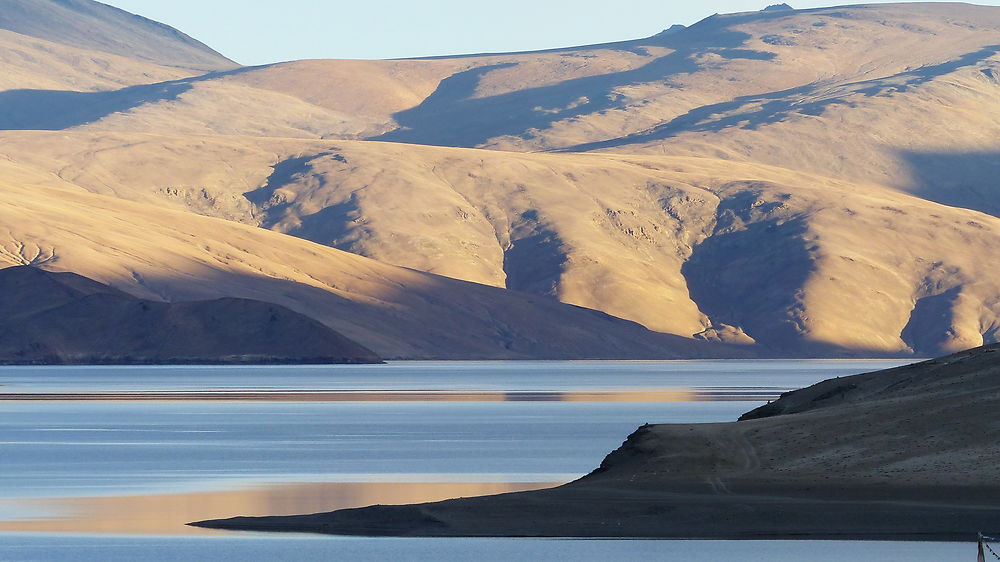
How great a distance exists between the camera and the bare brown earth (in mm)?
45884

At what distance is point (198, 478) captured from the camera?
62938 mm

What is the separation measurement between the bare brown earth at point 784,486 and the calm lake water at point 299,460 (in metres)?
2.03

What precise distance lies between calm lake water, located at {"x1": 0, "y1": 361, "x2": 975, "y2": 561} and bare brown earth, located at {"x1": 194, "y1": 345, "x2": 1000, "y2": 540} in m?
2.03

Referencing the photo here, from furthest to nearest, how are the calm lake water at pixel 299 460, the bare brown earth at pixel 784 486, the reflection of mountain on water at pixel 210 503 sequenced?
the reflection of mountain on water at pixel 210 503, the bare brown earth at pixel 784 486, the calm lake water at pixel 299 460

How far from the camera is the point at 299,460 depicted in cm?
7150

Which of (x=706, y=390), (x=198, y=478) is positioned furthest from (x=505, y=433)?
(x=706, y=390)

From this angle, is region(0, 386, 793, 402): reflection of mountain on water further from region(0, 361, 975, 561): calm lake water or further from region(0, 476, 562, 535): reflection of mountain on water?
region(0, 476, 562, 535): reflection of mountain on water

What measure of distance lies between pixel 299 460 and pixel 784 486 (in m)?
25.3

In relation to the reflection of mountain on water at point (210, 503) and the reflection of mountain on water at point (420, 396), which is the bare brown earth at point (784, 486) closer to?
the reflection of mountain on water at point (210, 503)

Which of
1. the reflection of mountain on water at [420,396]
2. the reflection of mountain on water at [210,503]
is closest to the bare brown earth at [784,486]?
the reflection of mountain on water at [210,503]

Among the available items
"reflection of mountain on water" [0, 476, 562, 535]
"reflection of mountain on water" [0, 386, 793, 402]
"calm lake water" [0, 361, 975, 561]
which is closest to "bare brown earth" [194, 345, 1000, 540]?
"calm lake water" [0, 361, 975, 561]

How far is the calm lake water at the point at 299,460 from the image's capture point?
1694 inches

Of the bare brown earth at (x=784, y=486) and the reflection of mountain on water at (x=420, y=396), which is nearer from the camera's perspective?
the bare brown earth at (x=784, y=486)

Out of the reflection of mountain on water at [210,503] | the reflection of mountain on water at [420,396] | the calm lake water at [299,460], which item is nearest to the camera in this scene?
the calm lake water at [299,460]
